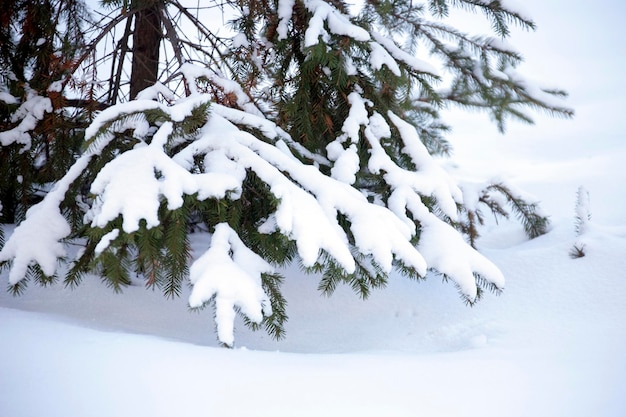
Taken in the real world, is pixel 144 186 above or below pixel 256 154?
below

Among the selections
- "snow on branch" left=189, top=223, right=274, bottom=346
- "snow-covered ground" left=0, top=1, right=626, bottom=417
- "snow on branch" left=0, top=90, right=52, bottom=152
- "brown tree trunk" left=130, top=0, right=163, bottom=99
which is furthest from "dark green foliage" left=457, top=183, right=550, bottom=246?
"snow on branch" left=0, top=90, right=52, bottom=152

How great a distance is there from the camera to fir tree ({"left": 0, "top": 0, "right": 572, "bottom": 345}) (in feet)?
5.64

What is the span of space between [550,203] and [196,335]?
4529 mm

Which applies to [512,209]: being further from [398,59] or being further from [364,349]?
[364,349]

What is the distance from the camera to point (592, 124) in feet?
32.9

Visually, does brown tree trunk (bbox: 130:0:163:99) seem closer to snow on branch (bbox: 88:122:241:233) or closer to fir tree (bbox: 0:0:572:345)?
fir tree (bbox: 0:0:572:345)

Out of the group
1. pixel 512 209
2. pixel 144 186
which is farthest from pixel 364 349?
pixel 512 209

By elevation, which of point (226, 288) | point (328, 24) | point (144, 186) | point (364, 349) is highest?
point (328, 24)

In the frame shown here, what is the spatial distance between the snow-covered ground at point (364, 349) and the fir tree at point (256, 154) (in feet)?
0.77

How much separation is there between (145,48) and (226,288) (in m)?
2.20

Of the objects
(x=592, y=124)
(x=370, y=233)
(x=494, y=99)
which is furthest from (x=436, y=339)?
(x=592, y=124)

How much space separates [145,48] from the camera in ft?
10.3

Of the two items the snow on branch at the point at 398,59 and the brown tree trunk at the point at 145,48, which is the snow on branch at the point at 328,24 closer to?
the snow on branch at the point at 398,59

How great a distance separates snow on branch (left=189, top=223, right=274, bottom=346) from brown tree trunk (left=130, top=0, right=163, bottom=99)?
1.72 metres
